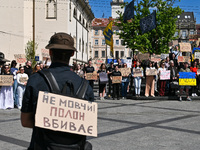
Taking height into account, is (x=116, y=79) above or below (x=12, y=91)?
above

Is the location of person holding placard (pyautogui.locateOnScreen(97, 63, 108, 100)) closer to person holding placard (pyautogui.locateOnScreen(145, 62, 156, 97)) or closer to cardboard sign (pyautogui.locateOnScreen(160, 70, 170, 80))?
person holding placard (pyautogui.locateOnScreen(145, 62, 156, 97))

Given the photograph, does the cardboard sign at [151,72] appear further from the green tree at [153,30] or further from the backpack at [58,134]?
the green tree at [153,30]

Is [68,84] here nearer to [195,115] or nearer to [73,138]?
[73,138]

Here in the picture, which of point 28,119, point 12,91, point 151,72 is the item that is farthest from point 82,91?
point 151,72

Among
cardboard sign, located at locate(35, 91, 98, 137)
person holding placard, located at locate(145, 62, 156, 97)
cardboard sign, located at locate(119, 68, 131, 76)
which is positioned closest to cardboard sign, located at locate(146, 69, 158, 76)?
person holding placard, located at locate(145, 62, 156, 97)

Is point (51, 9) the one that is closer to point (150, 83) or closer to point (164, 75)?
point (150, 83)

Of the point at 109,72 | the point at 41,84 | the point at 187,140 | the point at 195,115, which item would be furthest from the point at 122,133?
the point at 109,72

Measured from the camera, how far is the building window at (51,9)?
127 ft

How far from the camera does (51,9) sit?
127ft

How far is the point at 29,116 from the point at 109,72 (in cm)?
1348

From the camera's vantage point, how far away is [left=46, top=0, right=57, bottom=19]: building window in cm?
3859

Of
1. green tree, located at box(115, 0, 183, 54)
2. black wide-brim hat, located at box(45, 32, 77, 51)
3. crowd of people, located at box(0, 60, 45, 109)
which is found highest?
green tree, located at box(115, 0, 183, 54)

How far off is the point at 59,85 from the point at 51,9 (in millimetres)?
37810

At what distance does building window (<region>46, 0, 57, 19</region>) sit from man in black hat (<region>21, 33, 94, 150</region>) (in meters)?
37.2
